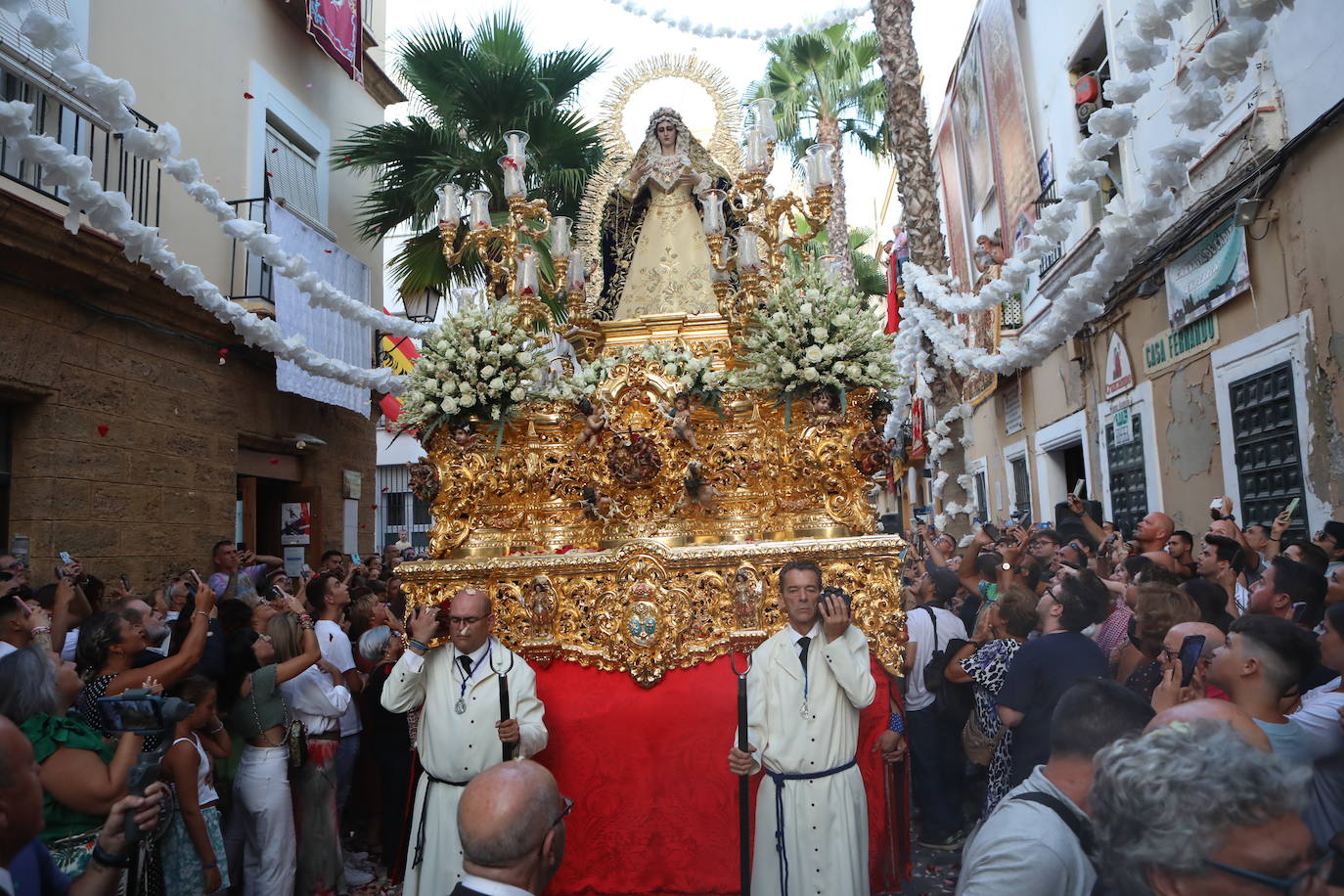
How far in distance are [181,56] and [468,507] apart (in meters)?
7.21

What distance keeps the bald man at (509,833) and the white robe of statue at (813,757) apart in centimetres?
189

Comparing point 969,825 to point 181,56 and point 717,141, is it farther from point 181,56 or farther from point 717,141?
point 181,56

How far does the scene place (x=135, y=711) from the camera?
278cm

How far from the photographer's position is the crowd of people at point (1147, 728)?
1.66 meters

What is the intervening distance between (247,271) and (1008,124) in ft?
34.0

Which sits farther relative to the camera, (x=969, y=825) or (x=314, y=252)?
(x=314, y=252)

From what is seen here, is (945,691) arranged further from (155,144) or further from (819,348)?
(155,144)

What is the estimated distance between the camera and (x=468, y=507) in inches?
219

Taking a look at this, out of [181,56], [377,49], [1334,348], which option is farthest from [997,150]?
[181,56]

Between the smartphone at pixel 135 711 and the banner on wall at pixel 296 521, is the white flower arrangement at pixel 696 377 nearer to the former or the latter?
the smartphone at pixel 135 711

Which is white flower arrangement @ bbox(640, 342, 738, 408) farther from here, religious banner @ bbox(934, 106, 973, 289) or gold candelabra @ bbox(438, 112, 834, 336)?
religious banner @ bbox(934, 106, 973, 289)

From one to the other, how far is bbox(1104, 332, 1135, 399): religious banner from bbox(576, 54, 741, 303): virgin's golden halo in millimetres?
6418

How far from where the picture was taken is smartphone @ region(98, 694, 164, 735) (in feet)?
9.08

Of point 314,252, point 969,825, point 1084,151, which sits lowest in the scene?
point 969,825
